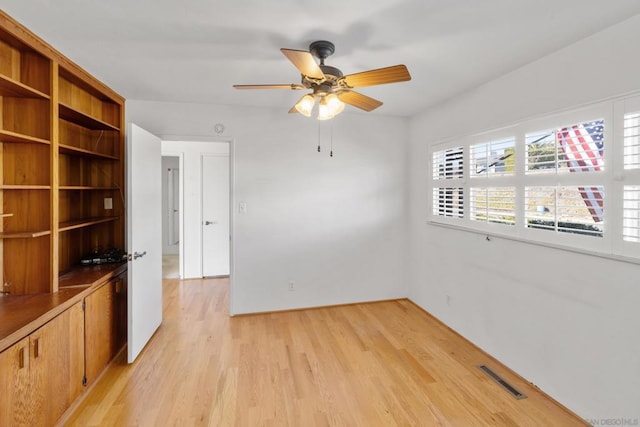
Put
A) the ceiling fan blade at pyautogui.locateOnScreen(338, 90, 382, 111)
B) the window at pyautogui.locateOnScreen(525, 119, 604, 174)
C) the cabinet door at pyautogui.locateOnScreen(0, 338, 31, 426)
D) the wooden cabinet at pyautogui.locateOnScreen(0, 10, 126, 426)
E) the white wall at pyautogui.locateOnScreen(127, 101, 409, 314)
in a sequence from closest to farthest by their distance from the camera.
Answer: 1. the cabinet door at pyautogui.locateOnScreen(0, 338, 31, 426)
2. the wooden cabinet at pyautogui.locateOnScreen(0, 10, 126, 426)
3. the window at pyautogui.locateOnScreen(525, 119, 604, 174)
4. the ceiling fan blade at pyautogui.locateOnScreen(338, 90, 382, 111)
5. the white wall at pyautogui.locateOnScreen(127, 101, 409, 314)

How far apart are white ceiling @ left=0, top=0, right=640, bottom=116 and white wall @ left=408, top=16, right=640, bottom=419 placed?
0.17m

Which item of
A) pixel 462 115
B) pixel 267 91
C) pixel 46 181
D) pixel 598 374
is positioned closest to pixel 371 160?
pixel 462 115

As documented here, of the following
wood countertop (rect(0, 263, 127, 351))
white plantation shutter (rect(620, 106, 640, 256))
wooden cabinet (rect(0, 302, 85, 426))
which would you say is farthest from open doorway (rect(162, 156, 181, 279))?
white plantation shutter (rect(620, 106, 640, 256))

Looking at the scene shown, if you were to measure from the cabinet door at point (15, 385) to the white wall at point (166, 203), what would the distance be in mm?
5432

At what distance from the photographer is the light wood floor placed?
1908mm

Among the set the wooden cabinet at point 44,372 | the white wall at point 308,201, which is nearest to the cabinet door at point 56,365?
the wooden cabinet at point 44,372

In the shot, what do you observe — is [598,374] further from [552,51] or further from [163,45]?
[163,45]

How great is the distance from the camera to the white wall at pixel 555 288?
5.57 ft

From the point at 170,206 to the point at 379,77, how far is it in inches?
243

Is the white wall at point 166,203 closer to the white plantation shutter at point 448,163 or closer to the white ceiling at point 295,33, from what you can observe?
the white ceiling at point 295,33

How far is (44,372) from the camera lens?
1645 mm

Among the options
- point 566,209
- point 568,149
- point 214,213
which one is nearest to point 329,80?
point 568,149

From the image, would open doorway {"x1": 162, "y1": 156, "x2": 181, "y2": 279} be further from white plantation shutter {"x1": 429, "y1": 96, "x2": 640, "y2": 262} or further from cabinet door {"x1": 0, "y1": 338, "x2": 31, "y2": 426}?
white plantation shutter {"x1": 429, "y1": 96, "x2": 640, "y2": 262}

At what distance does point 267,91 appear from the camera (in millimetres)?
2857
